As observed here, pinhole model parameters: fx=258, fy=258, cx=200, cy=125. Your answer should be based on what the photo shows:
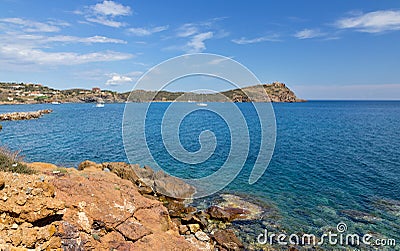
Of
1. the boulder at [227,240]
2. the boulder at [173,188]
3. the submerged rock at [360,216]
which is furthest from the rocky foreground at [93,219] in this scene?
the submerged rock at [360,216]

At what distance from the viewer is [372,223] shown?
667 inches

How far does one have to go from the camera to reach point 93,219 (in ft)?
34.9

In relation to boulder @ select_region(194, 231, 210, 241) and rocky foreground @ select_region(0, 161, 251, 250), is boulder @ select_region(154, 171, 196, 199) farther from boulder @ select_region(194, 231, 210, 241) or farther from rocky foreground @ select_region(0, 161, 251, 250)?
boulder @ select_region(194, 231, 210, 241)

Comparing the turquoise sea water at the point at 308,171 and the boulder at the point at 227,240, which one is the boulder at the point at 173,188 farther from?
the boulder at the point at 227,240

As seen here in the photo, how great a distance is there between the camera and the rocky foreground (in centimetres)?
787

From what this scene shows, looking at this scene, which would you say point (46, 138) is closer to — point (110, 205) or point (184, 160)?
point (184, 160)

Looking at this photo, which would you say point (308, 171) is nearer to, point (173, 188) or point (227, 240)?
point (173, 188)

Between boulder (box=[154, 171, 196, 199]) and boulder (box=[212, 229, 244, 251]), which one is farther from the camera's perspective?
boulder (box=[154, 171, 196, 199])

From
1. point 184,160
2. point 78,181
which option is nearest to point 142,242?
point 78,181

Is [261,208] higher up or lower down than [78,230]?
lower down

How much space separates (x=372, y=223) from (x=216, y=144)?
27338 mm

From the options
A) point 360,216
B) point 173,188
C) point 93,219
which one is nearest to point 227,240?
point 93,219

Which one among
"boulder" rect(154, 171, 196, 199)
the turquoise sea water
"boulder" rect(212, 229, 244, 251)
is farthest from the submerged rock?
"boulder" rect(154, 171, 196, 199)

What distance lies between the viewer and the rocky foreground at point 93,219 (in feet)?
25.8
